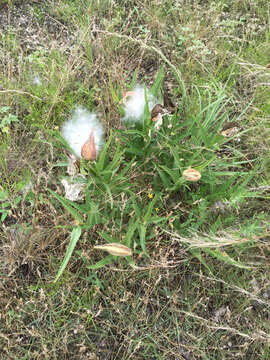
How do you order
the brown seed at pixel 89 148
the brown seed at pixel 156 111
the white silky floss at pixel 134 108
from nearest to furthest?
the brown seed at pixel 89 148 → the brown seed at pixel 156 111 → the white silky floss at pixel 134 108

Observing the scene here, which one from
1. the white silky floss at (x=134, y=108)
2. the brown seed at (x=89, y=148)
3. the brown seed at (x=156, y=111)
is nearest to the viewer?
the brown seed at (x=89, y=148)

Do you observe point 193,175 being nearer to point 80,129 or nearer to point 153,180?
point 153,180

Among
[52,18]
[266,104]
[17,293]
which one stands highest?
[52,18]

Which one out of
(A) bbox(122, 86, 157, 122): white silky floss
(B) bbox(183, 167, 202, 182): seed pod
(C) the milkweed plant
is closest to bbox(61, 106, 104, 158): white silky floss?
(C) the milkweed plant

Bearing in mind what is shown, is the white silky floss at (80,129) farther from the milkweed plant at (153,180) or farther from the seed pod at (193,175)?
the seed pod at (193,175)

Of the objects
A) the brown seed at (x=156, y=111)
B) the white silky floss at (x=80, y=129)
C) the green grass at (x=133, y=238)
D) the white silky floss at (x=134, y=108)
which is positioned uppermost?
the brown seed at (x=156, y=111)

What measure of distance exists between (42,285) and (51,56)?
1328 mm

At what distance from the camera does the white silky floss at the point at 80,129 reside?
4.65 ft

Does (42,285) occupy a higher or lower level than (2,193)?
lower

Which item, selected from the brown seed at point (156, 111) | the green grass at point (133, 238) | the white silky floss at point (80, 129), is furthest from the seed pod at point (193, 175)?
the white silky floss at point (80, 129)

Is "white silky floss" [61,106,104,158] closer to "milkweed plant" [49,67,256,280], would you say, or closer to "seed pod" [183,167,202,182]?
"milkweed plant" [49,67,256,280]

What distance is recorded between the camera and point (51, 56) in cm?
195

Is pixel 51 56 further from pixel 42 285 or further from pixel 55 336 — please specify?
pixel 55 336

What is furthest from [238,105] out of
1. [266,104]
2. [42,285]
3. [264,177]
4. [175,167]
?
[42,285]
